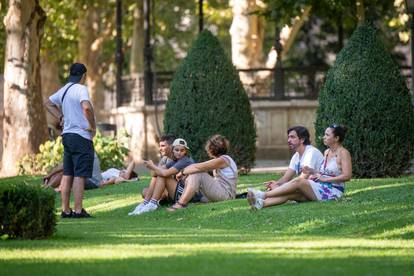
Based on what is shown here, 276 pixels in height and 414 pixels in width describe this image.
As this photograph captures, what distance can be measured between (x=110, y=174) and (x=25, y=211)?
954 cm

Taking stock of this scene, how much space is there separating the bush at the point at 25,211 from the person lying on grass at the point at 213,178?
4.11 meters

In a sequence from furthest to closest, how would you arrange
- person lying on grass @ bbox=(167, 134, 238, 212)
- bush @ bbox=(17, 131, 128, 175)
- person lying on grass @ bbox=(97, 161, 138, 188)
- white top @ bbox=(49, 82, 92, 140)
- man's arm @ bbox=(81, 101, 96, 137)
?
bush @ bbox=(17, 131, 128, 175) → person lying on grass @ bbox=(97, 161, 138, 188) → person lying on grass @ bbox=(167, 134, 238, 212) → white top @ bbox=(49, 82, 92, 140) → man's arm @ bbox=(81, 101, 96, 137)

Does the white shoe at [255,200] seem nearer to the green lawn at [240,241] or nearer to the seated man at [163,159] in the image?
the green lawn at [240,241]

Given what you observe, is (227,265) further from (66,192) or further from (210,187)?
(210,187)

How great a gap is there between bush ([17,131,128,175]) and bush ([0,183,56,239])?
10.9 metres

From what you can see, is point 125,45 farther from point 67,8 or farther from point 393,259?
point 393,259

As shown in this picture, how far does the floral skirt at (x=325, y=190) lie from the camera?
1510 centimetres

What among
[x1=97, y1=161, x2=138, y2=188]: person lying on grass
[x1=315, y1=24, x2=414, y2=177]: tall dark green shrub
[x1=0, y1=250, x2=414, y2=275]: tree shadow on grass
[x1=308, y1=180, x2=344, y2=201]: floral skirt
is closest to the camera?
[x1=0, y1=250, x2=414, y2=275]: tree shadow on grass

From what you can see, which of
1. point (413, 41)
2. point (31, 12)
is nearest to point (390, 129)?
point (413, 41)

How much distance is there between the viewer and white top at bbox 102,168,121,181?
834 inches

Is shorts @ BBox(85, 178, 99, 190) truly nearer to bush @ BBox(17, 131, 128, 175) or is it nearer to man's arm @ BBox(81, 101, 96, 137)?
bush @ BBox(17, 131, 128, 175)

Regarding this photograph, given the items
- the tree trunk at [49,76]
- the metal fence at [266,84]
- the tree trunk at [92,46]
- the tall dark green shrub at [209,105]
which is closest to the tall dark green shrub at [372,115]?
the tall dark green shrub at [209,105]

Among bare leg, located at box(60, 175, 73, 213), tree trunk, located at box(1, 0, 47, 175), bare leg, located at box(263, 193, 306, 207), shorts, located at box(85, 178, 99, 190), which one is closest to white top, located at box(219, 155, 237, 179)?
bare leg, located at box(263, 193, 306, 207)

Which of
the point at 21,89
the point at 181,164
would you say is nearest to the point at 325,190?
the point at 181,164
